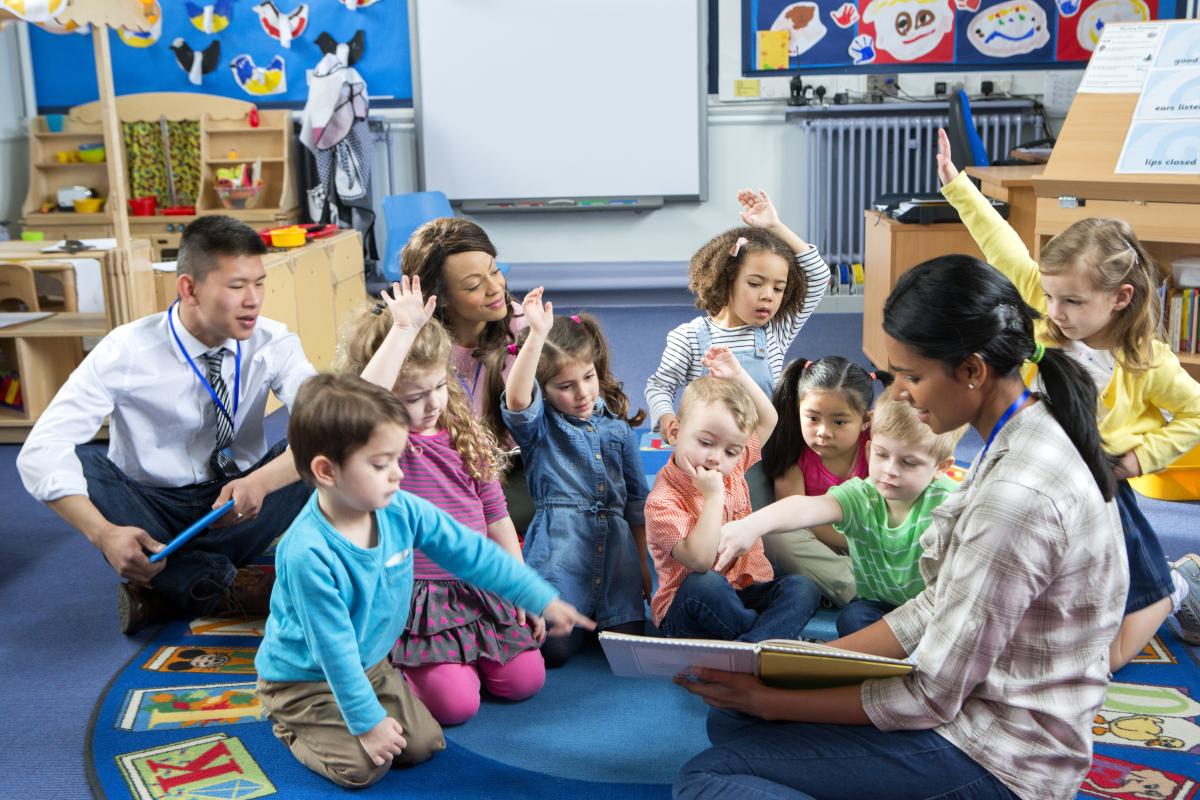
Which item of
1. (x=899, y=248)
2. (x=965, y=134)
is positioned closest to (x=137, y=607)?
(x=899, y=248)

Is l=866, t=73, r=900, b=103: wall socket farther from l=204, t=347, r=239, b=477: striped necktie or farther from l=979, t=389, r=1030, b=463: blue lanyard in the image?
l=979, t=389, r=1030, b=463: blue lanyard

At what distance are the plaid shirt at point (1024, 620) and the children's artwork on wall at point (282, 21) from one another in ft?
18.6

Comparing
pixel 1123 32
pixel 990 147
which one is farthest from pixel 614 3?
pixel 1123 32

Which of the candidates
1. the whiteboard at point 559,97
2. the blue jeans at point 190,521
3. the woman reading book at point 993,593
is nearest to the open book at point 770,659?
the woman reading book at point 993,593

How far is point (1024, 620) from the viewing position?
4.93 ft

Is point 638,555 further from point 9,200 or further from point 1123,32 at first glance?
point 9,200

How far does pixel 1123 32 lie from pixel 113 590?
3512mm

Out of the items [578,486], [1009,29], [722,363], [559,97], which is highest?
[1009,29]

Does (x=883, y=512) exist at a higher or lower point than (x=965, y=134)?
lower

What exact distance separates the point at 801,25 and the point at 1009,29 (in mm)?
1054

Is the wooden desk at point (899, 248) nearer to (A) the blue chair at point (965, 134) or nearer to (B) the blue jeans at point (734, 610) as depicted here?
(A) the blue chair at point (965, 134)

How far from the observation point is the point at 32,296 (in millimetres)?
4504

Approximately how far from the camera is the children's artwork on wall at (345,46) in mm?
6410

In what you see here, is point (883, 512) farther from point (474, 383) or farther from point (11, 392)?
point (11, 392)
